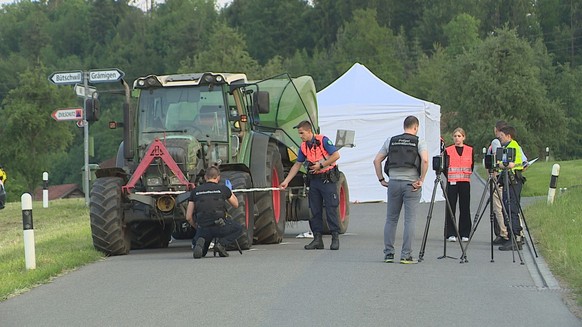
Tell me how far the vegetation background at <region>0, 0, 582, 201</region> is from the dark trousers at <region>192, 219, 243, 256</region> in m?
50.4

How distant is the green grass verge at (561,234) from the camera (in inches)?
477

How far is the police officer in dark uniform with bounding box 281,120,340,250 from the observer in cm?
1538

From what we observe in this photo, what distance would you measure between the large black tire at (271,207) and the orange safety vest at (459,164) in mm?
2656

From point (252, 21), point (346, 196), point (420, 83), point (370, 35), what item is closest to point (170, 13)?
point (252, 21)

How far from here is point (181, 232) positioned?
19.3 m

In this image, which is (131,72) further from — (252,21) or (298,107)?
(298,107)

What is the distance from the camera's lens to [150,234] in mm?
17141

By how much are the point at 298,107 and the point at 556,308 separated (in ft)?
34.6

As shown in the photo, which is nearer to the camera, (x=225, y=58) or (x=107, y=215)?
(x=107, y=215)

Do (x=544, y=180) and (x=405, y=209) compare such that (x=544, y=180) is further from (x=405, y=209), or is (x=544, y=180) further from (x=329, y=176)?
(x=405, y=209)

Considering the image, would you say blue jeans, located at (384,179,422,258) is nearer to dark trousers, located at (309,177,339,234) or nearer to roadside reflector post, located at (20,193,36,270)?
dark trousers, located at (309,177,339,234)

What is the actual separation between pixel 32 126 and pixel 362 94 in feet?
127

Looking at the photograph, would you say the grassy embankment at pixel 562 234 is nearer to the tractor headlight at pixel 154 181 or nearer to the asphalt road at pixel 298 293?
the asphalt road at pixel 298 293

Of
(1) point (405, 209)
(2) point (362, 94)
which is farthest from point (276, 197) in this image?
(2) point (362, 94)
